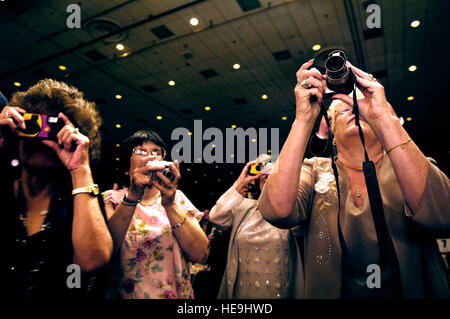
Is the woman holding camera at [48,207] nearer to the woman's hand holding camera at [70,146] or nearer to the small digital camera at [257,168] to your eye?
the woman's hand holding camera at [70,146]

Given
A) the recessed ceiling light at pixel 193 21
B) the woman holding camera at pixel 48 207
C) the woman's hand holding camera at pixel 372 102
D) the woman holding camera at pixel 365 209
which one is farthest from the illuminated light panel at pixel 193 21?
the woman's hand holding camera at pixel 372 102

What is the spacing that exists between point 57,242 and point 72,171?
0.85 feet

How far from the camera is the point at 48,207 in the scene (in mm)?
911

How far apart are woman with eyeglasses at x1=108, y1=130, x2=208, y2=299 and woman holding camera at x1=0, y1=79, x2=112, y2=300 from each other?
0.22m

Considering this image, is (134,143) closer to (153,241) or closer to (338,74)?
(153,241)

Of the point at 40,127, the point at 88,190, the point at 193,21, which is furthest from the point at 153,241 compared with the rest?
the point at 193,21

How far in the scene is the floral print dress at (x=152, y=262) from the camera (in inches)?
44.8

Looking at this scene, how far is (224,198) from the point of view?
5.89ft

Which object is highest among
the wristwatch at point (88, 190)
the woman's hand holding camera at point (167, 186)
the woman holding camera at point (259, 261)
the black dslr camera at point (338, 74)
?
the black dslr camera at point (338, 74)

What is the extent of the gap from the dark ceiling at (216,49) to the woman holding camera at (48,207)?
4.35 meters

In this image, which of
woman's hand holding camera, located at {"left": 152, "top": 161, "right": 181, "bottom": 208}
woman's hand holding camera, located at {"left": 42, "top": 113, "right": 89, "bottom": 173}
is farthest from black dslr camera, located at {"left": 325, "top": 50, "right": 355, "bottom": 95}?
woman's hand holding camera, located at {"left": 42, "top": 113, "right": 89, "bottom": 173}

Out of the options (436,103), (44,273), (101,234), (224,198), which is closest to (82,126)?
(101,234)

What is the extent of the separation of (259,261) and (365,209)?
2.56 ft

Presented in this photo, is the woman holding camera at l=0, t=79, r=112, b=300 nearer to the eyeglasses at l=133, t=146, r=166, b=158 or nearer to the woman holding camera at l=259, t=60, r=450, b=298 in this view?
the eyeglasses at l=133, t=146, r=166, b=158
